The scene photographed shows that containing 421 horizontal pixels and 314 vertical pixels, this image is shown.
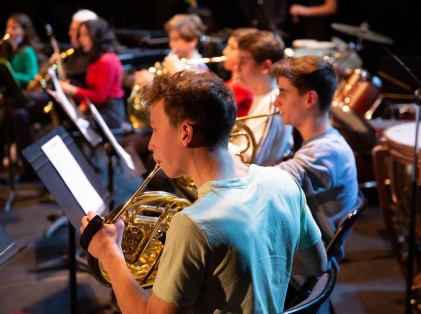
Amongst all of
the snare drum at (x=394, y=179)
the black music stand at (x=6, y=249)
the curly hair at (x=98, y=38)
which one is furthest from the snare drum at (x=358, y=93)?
the black music stand at (x=6, y=249)

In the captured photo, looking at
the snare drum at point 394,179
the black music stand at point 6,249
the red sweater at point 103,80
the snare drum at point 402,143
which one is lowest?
the snare drum at point 394,179

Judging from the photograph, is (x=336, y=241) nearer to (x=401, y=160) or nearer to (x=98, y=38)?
(x=401, y=160)

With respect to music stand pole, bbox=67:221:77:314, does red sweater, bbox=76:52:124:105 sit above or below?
above

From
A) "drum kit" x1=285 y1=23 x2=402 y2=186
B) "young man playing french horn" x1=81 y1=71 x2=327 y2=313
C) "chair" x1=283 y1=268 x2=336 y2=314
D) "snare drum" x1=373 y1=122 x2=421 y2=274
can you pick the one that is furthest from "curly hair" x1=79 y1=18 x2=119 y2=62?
"chair" x1=283 y1=268 x2=336 y2=314

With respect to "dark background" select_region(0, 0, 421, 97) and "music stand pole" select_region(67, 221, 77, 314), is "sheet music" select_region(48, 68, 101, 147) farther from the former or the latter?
"dark background" select_region(0, 0, 421, 97)

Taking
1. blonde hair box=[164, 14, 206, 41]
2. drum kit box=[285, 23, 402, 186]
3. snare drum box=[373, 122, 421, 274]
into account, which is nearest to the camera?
snare drum box=[373, 122, 421, 274]

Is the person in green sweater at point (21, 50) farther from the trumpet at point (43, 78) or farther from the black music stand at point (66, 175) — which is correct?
the black music stand at point (66, 175)

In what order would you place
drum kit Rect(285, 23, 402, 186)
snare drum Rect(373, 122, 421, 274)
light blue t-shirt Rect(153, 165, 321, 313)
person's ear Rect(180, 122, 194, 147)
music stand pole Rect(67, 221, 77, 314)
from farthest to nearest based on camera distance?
drum kit Rect(285, 23, 402, 186) < snare drum Rect(373, 122, 421, 274) < music stand pole Rect(67, 221, 77, 314) < person's ear Rect(180, 122, 194, 147) < light blue t-shirt Rect(153, 165, 321, 313)

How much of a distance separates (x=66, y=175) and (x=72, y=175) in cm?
4

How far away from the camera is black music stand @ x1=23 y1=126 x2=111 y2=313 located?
2.27 m

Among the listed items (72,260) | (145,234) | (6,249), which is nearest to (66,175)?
(6,249)

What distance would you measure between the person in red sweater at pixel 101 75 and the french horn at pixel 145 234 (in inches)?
123

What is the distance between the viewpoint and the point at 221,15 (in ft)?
27.3

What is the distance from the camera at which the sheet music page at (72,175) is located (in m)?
2.35
